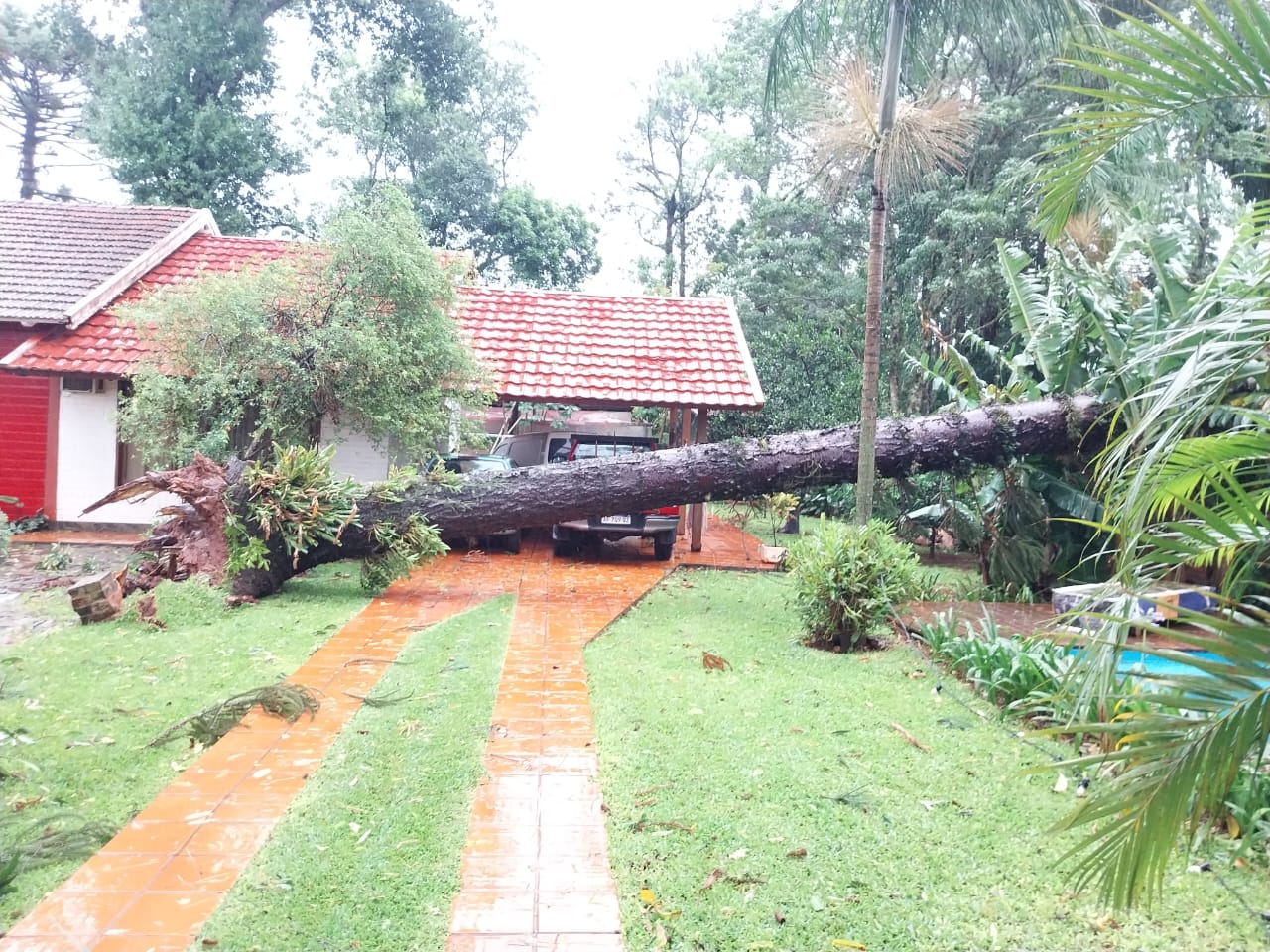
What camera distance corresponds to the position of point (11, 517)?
12422 mm

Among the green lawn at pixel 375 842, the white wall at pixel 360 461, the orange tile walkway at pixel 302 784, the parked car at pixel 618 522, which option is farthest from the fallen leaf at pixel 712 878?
the white wall at pixel 360 461

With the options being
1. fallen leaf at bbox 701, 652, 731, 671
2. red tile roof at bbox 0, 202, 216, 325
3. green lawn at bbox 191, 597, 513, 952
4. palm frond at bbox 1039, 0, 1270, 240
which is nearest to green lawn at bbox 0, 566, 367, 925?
green lawn at bbox 191, 597, 513, 952

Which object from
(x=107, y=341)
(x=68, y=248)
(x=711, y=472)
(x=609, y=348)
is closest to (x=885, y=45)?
(x=711, y=472)

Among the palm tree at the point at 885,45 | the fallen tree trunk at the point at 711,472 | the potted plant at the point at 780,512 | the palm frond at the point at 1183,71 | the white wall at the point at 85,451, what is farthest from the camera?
the potted plant at the point at 780,512

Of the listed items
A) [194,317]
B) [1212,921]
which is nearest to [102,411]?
[194,317]

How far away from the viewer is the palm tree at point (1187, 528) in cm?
186

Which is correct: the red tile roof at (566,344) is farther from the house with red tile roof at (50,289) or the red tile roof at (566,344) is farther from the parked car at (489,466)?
the parked car at (489,466)

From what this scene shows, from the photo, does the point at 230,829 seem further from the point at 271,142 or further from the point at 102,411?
the point at 271,142

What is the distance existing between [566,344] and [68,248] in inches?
337

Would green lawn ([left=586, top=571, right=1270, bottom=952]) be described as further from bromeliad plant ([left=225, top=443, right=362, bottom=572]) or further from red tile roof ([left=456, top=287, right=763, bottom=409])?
red tile roof ([left=456, top=287, right=763, bottom=409])

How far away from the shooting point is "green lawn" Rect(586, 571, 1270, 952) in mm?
2977

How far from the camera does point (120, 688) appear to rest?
18.0 ft

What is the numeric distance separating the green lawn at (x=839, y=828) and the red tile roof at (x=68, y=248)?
11349 millimetres

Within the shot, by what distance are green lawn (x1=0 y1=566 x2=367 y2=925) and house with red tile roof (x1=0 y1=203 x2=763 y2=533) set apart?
3868 mm
